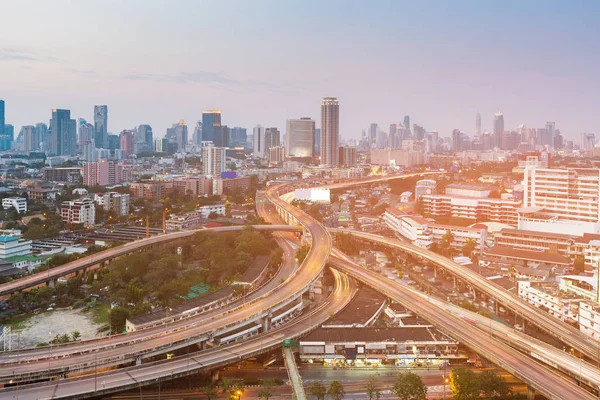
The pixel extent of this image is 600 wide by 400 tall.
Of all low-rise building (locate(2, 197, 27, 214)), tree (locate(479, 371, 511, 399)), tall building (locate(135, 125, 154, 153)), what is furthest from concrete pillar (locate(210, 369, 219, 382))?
tall building (locate(135, 125, 154, 153))

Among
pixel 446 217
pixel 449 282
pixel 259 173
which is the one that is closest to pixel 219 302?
pixel 449 282

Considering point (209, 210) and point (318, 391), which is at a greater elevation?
point (209, 210)

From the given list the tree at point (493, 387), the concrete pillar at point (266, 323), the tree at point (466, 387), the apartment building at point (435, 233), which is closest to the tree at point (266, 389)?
the concrete pillar at point (266, 323)

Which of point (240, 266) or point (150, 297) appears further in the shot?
point (240, 266)

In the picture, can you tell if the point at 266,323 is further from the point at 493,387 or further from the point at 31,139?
the point at 31,139

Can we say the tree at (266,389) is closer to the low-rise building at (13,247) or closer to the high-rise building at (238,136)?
the low-rise building at (13,247)

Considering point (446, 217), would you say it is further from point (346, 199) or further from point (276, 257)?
point (346, 199)

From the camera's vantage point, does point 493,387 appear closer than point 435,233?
Yes

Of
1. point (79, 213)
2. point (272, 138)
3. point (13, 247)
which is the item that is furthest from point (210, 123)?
point (13, 247)
